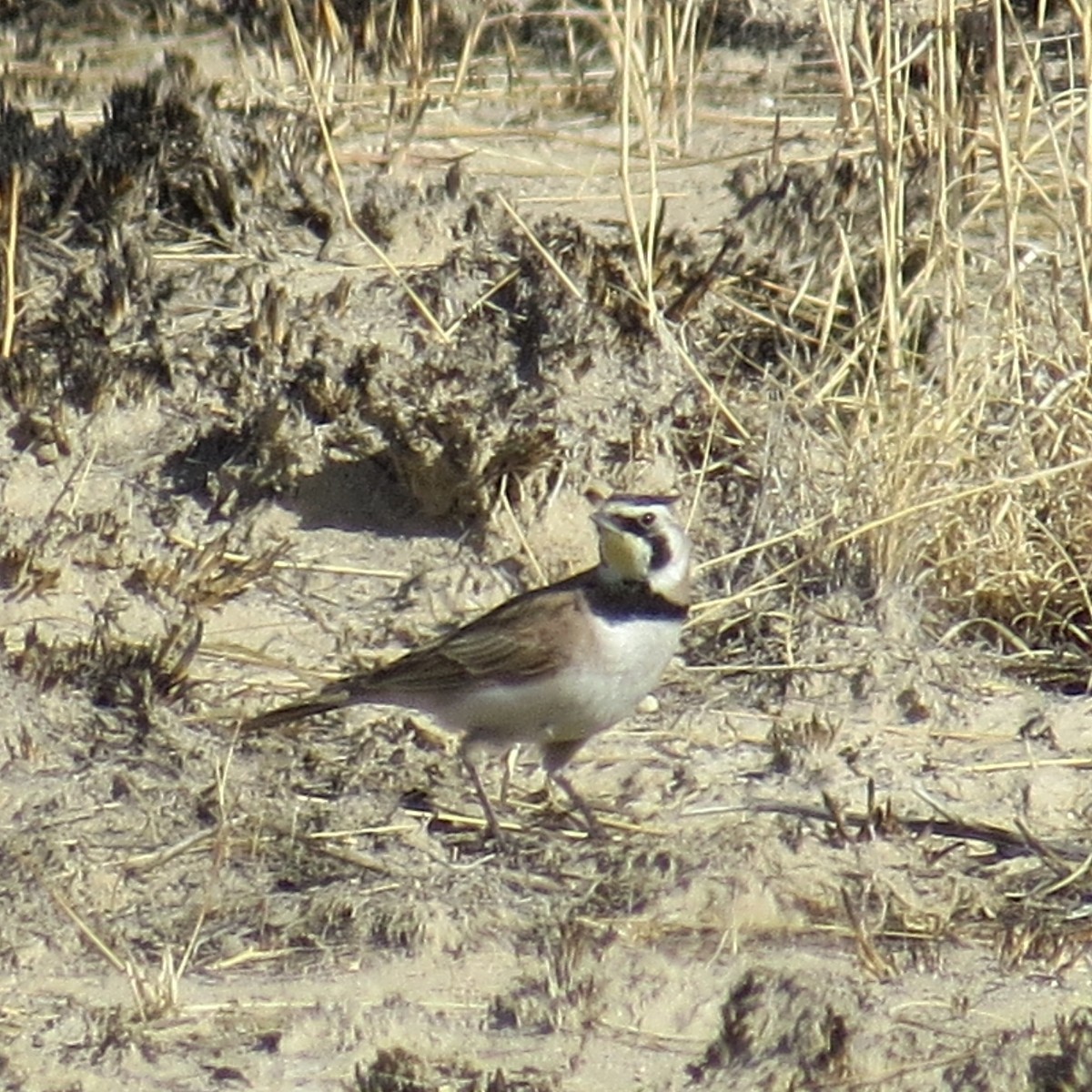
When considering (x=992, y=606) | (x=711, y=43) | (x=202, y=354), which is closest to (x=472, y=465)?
(x=202, y=354)

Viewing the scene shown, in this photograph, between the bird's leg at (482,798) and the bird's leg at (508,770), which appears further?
the bird's leg at (508,770)

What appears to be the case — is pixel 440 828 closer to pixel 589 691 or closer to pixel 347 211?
pixel 589 691

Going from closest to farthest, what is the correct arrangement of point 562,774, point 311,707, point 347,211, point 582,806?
point 582,806, point 311,707, point 562,774, point 347,211

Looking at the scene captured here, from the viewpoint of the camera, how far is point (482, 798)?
6.22 m

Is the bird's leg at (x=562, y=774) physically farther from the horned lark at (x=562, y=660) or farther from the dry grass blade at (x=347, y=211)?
the dry grass blade at (x=347, y=211)

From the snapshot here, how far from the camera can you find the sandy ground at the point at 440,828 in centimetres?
507

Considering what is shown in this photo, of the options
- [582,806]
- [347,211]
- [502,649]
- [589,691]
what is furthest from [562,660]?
[347,211]

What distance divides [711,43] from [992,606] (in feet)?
13.0

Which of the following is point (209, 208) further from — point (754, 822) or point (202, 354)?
point (754, 822)

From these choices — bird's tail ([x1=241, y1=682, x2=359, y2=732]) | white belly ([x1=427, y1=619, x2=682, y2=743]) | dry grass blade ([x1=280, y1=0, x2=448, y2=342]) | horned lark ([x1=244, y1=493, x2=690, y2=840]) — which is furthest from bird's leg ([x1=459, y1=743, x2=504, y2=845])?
dry grass blade ([x1=280, y1=0, x2=448, y2=342])

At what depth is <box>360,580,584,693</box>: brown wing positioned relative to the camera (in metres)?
6.22

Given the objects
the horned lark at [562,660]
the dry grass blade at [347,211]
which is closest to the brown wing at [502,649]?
the horned lark at [562,660]

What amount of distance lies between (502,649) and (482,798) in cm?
40

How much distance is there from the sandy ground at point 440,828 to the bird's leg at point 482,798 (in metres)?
0.06
